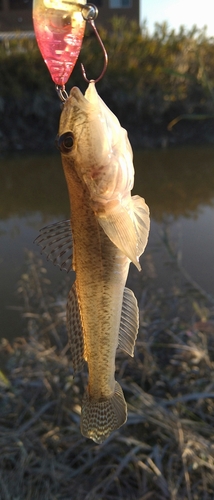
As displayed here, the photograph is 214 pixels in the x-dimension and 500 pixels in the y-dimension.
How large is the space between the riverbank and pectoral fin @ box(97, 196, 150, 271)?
6.70 meters

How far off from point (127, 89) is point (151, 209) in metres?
3.29

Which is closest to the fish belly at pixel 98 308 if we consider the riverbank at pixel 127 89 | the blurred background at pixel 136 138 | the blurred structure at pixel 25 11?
the blurred background at pixel 136 138

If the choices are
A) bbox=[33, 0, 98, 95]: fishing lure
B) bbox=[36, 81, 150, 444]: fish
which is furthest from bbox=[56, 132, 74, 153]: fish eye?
bbox=[33, 0, 98, 95]: fishing lure

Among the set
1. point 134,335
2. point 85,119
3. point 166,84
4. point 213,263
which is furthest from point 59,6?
point 166,84

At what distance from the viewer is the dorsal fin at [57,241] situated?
0.93 metres

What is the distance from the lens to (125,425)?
2539mm

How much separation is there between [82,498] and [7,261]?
3.26 meters

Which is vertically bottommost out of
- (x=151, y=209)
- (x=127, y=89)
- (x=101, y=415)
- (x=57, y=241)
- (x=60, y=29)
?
(x=151, y=209)

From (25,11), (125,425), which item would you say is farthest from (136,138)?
(25,11)

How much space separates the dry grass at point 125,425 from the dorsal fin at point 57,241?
44.8 inches

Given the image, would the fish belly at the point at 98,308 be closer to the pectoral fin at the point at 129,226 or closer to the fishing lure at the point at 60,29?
the pectoral fin at the point at 129,226

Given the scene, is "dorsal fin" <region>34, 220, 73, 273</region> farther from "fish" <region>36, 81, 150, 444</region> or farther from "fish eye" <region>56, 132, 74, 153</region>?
"fish eye" <region>56, 132, 74, 153</region>

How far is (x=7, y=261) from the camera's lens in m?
5.09

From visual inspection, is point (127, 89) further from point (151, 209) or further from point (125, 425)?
point (125, 425)
